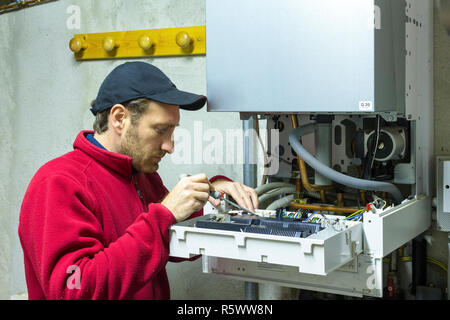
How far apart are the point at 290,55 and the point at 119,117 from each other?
0.44 meters

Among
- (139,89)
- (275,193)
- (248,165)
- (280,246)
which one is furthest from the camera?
(248,165)

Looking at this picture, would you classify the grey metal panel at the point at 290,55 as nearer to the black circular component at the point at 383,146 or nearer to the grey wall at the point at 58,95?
the black circular component at the point at 383,146

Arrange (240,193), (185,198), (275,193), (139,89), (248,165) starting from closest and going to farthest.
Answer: (185,198) → (139,89) → (240,193) → (275,193) → (248,165)

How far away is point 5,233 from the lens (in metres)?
2.42

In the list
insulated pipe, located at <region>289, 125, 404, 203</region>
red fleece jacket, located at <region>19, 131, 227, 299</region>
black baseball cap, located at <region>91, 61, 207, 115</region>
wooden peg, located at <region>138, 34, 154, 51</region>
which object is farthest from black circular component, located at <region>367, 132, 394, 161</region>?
wooden peg, located at <region>138, 34, 154, 51</region>

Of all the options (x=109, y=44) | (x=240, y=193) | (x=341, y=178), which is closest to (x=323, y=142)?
(x=341, y=178)

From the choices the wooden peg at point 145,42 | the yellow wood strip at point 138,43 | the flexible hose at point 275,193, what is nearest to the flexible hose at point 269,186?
the flexible hose at point 275,193

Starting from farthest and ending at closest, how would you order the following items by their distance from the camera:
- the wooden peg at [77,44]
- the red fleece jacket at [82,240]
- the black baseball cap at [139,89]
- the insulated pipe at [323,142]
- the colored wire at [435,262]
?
the wooden peg at [77,44] → the colored wire at [435,262] → the insulated pipe at [323,142] → the black baseball cap at [139,89] → the red fleece jacket at [82,240]

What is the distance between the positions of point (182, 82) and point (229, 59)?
2.11ft

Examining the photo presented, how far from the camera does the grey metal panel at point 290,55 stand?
3.71 feet

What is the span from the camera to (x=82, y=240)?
1.10 m

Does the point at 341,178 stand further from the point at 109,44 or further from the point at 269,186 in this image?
the point at 109,44

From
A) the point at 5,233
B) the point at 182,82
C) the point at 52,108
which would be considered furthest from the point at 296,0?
the point at 5,233

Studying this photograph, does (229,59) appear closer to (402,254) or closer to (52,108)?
(402,254)
